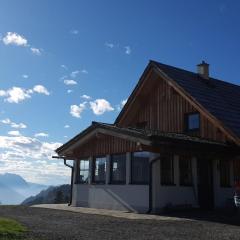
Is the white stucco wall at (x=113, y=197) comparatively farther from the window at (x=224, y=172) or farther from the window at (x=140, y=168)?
the window at (x=224, y=172)

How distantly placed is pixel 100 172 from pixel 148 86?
265 inches

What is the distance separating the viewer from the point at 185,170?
20.2 meters

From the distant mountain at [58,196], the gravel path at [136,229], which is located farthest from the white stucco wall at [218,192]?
the distant mountain at [58,196]

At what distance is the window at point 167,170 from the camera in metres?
19.2

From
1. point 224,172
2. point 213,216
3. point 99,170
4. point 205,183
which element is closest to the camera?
point 213,216

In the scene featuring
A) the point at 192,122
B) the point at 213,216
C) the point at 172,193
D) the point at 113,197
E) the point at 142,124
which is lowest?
the point at 213,216

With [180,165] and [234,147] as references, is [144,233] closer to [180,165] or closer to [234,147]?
[180,165]

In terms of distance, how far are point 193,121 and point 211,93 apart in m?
2.68

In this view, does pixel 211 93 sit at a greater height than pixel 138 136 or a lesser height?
greater

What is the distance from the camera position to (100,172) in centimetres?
2211

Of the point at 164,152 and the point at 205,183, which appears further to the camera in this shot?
the point at 205,183

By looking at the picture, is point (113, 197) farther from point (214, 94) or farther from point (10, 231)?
point (10, 231)

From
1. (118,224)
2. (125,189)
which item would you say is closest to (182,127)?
(125,189)

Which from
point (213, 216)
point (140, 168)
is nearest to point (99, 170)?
point (140, 168)
